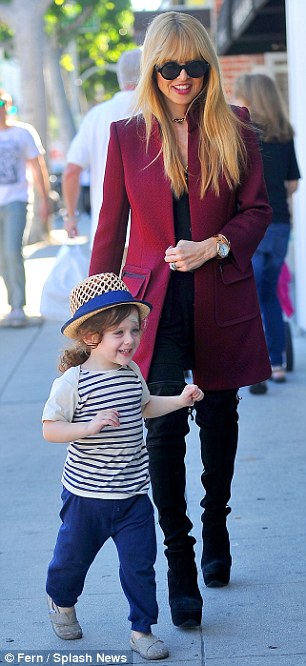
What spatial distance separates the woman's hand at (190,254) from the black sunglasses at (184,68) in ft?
1.73

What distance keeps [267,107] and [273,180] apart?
1.46 feet

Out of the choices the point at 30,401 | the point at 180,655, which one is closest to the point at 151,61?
the point at 180,655

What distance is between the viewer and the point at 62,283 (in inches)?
273

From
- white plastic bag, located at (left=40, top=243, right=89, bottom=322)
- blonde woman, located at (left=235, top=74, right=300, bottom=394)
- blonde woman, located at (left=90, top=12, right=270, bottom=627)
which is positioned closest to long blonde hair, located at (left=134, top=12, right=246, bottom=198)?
blonde woman, located at (left=90, top=12, right=270, bottom=627)

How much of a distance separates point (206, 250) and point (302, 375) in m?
4.32

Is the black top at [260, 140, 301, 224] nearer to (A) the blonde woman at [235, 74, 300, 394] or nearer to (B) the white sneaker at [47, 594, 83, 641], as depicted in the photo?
(A) the blonde woman at [235, 74, 300, 394]

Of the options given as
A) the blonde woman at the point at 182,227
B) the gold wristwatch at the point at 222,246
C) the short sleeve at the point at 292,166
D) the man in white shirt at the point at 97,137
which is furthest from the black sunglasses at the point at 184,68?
the short sleeve at the point at 292,166

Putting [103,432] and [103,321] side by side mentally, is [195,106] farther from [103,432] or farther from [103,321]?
[103,432]

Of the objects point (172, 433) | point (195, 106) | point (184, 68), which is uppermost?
point (184, 68)

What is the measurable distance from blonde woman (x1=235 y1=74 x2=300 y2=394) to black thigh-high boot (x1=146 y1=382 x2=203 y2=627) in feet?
11.0

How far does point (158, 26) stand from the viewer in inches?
147

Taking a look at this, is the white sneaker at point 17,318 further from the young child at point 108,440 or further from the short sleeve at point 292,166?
the young child at point 108,440

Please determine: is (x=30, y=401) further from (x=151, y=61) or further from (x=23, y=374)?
(x=151, y=61)

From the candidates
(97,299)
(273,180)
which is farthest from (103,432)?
(273,180)
